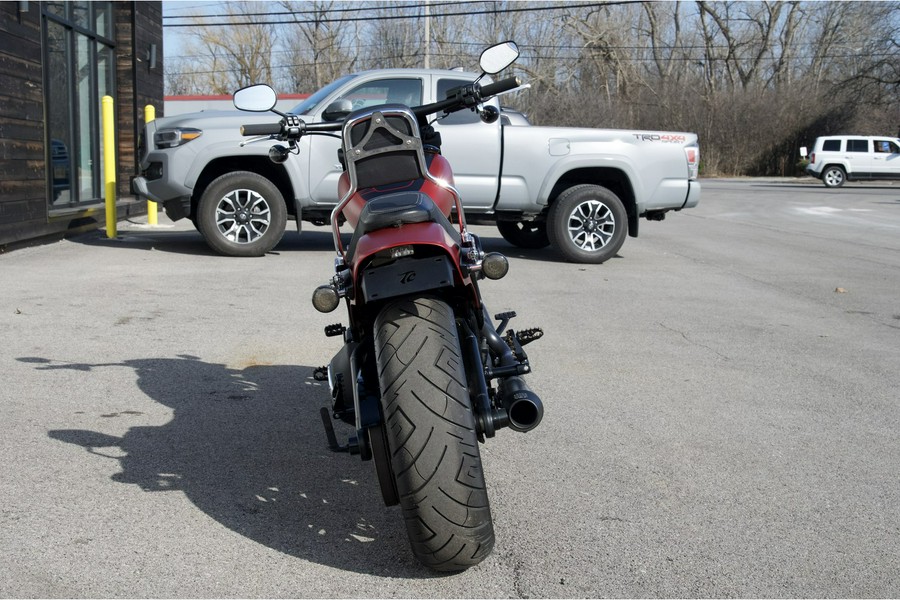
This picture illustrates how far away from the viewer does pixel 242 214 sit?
10.6 m

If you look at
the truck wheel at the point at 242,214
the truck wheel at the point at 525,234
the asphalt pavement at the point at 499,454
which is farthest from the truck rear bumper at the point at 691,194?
the truck wheel at the point at 242,214

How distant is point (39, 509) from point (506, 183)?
8214mm

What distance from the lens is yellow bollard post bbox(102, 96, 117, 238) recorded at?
12148 millimetres

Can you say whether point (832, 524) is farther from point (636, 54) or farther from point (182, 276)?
point (636, 54)

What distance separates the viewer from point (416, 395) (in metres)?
A: 2.85

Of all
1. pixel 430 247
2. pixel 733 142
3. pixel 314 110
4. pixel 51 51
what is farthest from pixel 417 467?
pixel 733 142

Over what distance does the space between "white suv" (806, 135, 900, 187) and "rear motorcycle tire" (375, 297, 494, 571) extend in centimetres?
3757

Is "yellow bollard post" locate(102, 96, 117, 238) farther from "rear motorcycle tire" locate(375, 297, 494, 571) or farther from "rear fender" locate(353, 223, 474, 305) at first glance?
"rear motorcycle tire" locate(375, 297, 494, 571)

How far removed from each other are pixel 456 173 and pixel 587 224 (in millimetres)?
1627

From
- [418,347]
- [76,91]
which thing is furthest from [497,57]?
[76,91]

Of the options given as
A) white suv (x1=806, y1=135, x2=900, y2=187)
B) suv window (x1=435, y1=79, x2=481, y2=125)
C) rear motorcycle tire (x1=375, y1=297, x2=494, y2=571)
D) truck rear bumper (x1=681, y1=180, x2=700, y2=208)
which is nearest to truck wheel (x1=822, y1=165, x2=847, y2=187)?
white suv (x1=806, y1=135, x2=900, y2=187)

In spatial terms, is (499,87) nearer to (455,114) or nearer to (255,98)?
(255,98)

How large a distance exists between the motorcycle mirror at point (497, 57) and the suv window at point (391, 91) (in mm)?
6636

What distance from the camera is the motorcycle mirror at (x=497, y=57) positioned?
14.1ft
